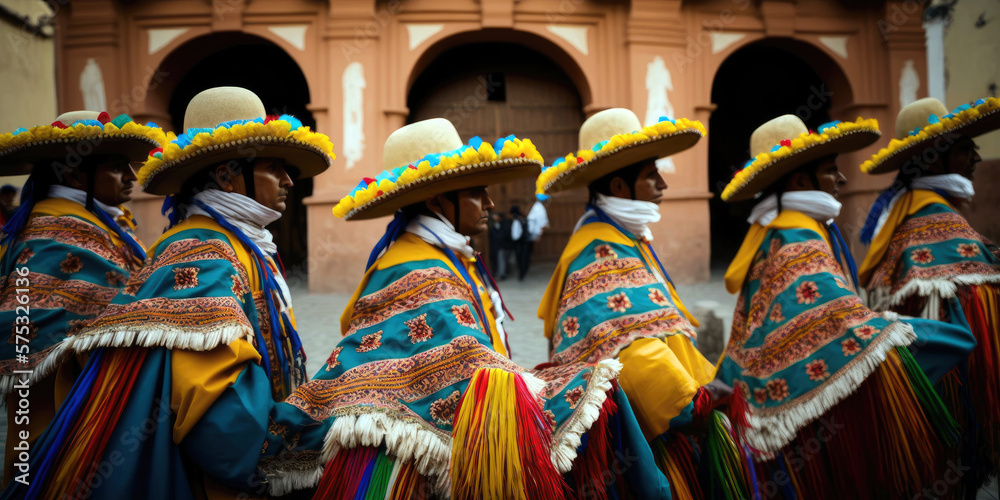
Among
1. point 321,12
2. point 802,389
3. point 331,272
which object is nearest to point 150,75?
point 321,12

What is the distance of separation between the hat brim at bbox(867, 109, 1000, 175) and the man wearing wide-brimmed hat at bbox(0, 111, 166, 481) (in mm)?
4601

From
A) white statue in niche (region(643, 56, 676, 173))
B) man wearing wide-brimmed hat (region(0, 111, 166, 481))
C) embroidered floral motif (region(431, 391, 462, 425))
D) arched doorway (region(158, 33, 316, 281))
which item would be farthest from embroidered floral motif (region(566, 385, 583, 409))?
arched doorway (region(158, 33, 316, 281))

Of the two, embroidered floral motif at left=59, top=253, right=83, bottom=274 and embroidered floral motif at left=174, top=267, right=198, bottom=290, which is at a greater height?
embroidered floral motif at left=59, top=253, right=83, bottom=274

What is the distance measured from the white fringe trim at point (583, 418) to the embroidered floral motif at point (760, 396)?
1.37 metres

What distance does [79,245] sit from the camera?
304 cm

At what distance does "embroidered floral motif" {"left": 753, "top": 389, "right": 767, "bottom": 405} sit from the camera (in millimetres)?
3039

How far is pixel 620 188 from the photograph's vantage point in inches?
129

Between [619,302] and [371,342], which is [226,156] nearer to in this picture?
[371,342]

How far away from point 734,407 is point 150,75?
40.6 ft

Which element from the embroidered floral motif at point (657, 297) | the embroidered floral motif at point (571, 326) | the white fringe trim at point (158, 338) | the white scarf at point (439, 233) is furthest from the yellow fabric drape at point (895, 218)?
the white fringe trim at point (158, 338)

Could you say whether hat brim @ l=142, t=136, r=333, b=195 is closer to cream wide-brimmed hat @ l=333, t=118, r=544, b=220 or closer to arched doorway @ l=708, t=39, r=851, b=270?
cream wide-brimmed hat @ l=333, t=118, r=544, b=220

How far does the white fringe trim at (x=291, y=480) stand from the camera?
6.79 feet

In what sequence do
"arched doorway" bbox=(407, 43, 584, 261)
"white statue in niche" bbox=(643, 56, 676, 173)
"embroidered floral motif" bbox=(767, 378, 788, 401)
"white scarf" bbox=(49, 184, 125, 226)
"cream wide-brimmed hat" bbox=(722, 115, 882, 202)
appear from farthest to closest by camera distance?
"arched doorway" bbox=(407, 43, 584, 261), "white statue in niche" bbox=(643, 56, 676, 173), "cream wide-brimmed hat" bbox=(722, 115, 882, 202), "white scarf" bbox=(49, 184, 125, 226), "embroidered floral motif" bbox=(767, 378, 788, 401)

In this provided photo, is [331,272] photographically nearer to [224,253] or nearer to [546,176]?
[546,176]
